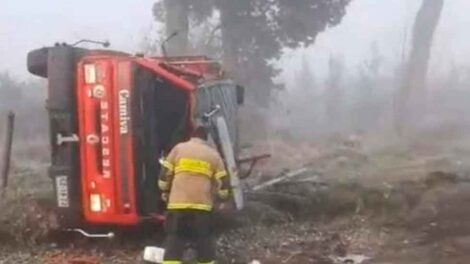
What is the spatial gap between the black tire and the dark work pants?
241cm

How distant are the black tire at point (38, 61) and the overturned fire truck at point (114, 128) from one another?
1.4 inches

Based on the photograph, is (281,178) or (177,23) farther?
(177,23)

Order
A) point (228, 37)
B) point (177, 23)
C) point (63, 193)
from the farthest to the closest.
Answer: point (228, 37), point (177, 23), point (63, 193)

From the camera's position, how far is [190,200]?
7.50 meters

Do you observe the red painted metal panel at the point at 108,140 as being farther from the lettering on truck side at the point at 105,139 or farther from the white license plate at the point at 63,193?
the white license plate at the point at 63,193

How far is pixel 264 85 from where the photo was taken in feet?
73.2

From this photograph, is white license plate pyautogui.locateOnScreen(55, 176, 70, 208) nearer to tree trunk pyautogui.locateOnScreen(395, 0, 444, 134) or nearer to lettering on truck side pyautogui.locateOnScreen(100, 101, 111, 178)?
lettering on truck side pyautogui.locateOnScreen(100, 101, 111, 178)

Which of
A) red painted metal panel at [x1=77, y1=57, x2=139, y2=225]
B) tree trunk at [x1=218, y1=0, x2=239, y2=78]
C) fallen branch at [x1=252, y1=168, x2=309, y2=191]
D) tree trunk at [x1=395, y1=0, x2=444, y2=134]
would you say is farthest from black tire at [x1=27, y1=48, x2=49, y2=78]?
tree trunk at [x1=395, y1=0, x2=444, y2=134]

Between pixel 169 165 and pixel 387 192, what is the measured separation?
5.58 metres

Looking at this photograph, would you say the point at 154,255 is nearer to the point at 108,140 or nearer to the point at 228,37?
the point at 108,140

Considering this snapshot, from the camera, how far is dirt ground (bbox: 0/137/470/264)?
350 inches

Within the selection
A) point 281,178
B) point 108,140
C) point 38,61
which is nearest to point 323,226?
point 281,178

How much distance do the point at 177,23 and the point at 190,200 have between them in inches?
543

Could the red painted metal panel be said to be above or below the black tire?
below
